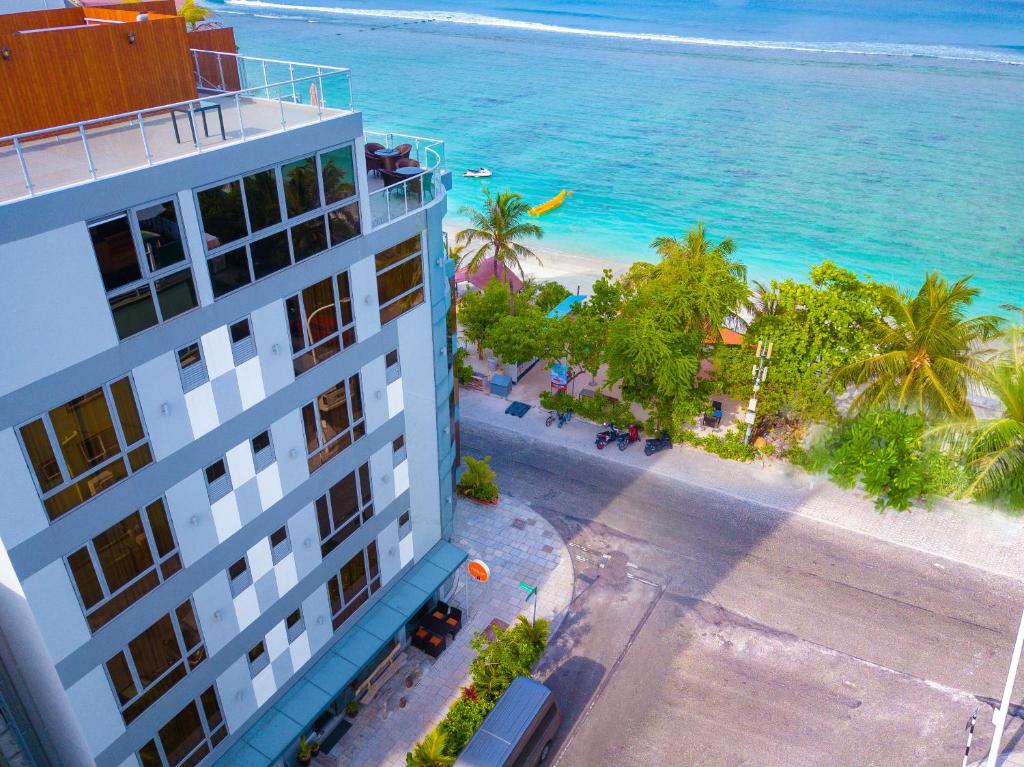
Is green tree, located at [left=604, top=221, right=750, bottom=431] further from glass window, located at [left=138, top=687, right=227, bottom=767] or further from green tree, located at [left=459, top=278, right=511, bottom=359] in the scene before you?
glass window, located at [left=138, top=687, right=227, bottom=767]

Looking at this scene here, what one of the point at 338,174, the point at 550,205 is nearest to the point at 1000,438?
the point at 338,174

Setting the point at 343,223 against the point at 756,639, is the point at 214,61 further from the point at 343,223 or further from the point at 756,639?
the point at 756,639

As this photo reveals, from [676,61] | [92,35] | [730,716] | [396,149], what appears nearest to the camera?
[92,35]

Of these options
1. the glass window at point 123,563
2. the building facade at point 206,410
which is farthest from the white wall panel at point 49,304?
the glass window at point 123,563

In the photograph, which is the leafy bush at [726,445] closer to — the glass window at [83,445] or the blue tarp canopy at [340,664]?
the blue tarp canopy at [340,664]

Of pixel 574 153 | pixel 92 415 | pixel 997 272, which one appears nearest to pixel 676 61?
pixel 574 153

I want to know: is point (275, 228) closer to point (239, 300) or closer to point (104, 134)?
point (239, 300)

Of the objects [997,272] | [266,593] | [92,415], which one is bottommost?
[997,272]

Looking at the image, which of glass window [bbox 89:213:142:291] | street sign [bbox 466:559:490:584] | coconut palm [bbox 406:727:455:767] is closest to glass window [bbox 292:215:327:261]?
glass window [bbox 89:213:142:291]
